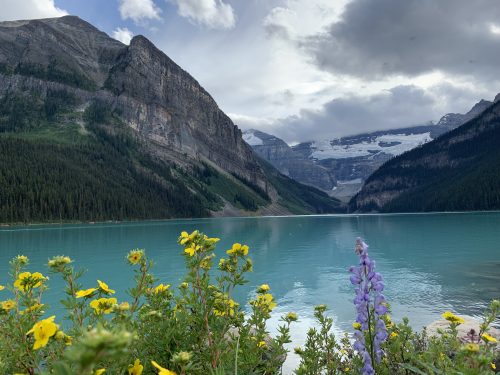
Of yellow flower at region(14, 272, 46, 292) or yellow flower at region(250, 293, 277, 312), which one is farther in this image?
yellow flower at region(250, 293, 277, 312)

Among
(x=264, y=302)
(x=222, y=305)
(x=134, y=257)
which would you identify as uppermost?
(x=134, y=257)

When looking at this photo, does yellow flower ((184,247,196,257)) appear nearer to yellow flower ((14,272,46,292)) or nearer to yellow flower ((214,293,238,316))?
yellow flower ((214,293,238,316))

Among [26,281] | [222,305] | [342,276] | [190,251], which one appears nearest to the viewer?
[26,281]

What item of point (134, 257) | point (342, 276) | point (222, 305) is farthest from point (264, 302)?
point (342, 276)

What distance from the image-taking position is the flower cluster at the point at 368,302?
187 inches

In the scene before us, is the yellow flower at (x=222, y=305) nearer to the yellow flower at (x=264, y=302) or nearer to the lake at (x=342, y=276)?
the yellow flower at (x=264, y=302)

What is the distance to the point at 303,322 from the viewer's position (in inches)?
770

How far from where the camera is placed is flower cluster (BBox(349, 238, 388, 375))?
4.76 metres

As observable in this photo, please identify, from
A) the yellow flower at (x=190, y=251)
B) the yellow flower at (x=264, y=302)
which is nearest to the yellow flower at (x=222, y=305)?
the yellow flower at (x=190, y=251)

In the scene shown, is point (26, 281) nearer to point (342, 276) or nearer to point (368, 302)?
point (368, 302)

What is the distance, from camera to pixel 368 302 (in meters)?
4.78

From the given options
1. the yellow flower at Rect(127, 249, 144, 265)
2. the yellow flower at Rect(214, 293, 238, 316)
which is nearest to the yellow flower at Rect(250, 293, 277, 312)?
the yellow flower at Rect(214, 293, 238, 316)

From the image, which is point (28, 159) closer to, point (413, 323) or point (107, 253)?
point (107, 253)

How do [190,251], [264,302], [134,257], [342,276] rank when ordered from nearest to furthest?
[190,251]
[134,257]
[264,302]
[342,276]
